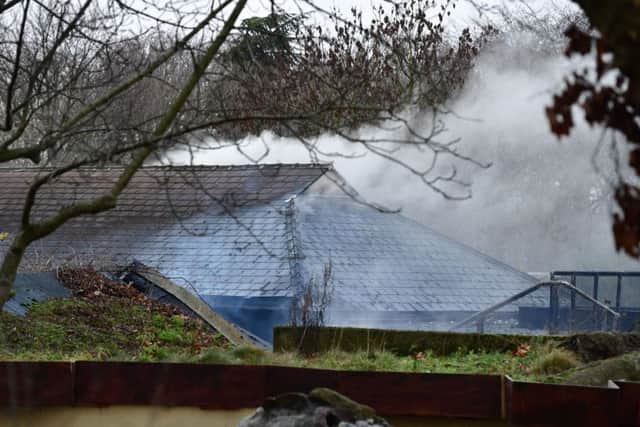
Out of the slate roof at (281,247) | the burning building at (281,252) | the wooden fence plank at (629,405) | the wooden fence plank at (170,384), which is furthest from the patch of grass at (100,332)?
the wooden fence plank at (629,405)

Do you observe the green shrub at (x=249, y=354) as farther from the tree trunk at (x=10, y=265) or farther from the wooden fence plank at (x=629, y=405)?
the tree trunk at (x=10, y=265)

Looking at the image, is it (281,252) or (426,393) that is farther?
(281,252)

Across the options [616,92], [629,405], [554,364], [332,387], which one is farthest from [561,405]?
[616,92]

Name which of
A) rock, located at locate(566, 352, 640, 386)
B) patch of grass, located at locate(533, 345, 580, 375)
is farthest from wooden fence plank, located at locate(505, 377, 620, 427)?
patch of grass, located at locate(533, 345, 580, 375)

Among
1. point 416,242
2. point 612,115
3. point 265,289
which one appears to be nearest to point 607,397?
point 612,115

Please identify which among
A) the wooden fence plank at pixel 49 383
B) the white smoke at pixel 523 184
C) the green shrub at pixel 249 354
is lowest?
the wooden fence plank at pixel 49 383

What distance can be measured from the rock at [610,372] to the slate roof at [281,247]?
10.0 m

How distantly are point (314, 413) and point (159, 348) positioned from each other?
7173 mm

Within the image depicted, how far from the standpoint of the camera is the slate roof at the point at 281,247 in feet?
66.7

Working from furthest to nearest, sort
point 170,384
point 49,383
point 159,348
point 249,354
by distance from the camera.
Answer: point 159,348 < point 249,354 < point 49,383 < point 170,384

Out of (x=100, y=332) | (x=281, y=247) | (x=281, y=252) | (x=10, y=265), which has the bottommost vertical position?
(x=100, y=332)

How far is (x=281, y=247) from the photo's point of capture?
67.9 feet

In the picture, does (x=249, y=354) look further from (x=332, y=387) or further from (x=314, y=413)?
(x=314, y=413)

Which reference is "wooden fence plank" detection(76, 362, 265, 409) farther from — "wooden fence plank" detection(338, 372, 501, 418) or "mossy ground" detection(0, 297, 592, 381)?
"wooden fence plank" detection(338, 372, 501, 418)
